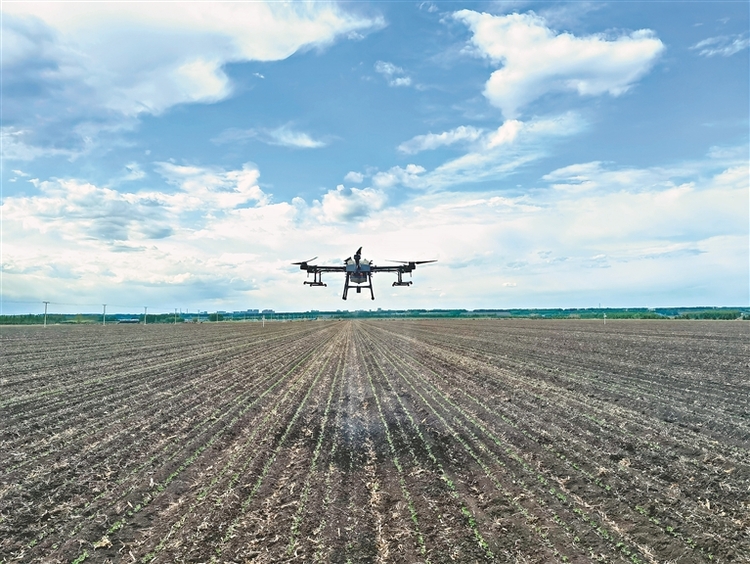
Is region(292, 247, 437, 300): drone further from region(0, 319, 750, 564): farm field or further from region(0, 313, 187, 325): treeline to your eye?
region(0, 313, 187, 325): treeline

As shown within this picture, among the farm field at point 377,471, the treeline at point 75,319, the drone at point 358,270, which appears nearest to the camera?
the farm field at point 377,471

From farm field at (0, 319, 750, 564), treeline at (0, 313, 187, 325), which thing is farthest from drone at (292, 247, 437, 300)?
treeline at (0, 313, 187, 325)

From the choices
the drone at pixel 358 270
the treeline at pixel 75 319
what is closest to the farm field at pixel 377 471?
the drone at pixel 358 270

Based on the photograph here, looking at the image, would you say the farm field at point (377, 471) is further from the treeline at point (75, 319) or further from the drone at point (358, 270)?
the treeline at point (75, 319)

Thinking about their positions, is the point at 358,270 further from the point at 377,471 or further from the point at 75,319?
the point at 75,319

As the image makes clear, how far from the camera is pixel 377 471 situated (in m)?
10.2

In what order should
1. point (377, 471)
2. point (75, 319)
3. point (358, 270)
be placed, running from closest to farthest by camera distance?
point (377, 471)
point (358, 270)
point (75, 319)

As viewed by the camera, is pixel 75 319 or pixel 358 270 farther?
pixel 75 319

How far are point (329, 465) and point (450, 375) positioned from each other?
1443 cm

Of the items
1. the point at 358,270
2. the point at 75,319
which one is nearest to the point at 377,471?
the point at 358,270

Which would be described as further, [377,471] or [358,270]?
[358,270]

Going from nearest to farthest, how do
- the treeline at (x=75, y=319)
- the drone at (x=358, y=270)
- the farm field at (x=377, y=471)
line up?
1. the farm field at (x=377, y=471)
2. the drone at (x=358, y=270)
3. the treeline at (x=75, y=319)

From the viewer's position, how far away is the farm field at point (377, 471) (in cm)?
724

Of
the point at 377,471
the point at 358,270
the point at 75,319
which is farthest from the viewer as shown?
the point at 75,319
